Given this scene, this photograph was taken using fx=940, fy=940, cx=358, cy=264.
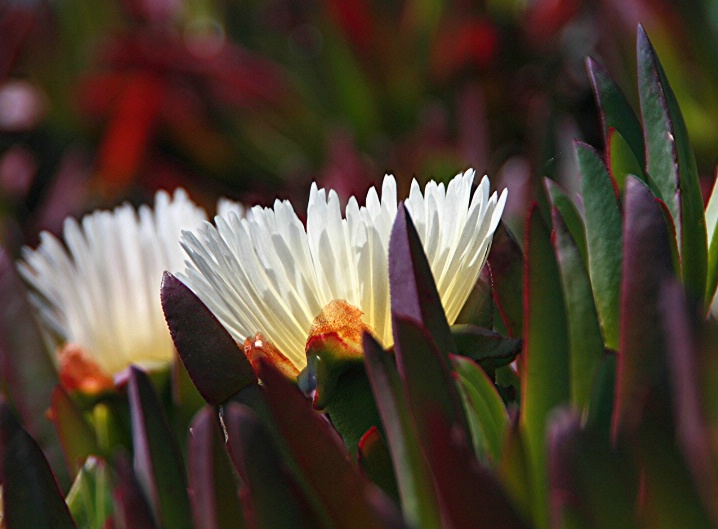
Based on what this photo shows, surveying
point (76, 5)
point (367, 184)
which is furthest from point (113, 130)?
point (367, 184)

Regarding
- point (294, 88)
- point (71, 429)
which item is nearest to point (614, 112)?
point (71, 429)

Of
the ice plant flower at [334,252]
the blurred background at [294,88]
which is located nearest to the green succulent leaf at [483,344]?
the ice plant flower at [334,252]

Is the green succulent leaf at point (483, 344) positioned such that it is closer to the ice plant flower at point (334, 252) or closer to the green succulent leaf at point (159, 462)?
the ice plant flower at point (334, 252)

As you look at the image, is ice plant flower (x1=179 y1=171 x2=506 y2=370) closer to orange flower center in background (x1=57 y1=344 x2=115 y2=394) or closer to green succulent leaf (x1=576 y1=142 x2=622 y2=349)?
green succulent leaf (x1=576 y1=142 x2=622 y2=349)

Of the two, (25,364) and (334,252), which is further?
(25,364)

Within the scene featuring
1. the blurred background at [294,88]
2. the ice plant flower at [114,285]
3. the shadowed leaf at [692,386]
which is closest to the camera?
the shadowed leaf at [692,386]

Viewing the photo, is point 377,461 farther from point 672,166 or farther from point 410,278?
point 672,166
